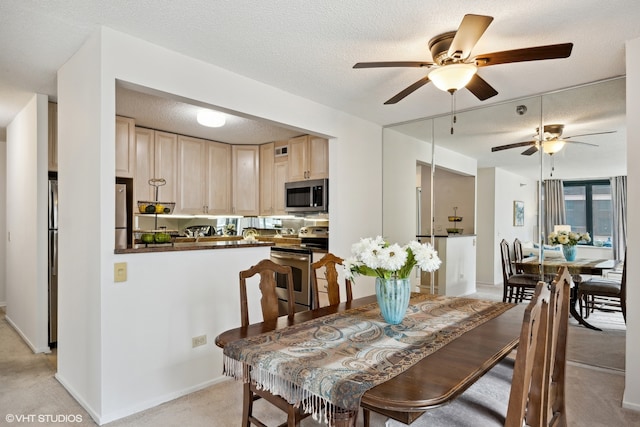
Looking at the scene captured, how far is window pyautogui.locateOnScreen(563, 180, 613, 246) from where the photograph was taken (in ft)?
10.2

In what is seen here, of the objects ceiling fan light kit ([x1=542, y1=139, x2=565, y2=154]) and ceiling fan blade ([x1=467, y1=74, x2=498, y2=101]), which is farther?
Result: ceiling fan light kit ([x1=542, y1=139, x2=565, y2=154])

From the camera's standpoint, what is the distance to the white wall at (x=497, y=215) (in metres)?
3.52

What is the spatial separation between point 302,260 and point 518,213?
2.35 m

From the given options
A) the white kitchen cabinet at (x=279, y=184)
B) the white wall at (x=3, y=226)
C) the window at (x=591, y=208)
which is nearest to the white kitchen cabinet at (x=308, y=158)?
the white kitchen cabinet at (x=279, y=184)

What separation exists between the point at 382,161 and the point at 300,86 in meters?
1.70

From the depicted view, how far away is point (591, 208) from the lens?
3.21 metres

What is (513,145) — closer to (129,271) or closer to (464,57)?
(464,57)

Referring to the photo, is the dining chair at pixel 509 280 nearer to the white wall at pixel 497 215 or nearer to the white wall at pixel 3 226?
→ the white wall at pixel 497 215

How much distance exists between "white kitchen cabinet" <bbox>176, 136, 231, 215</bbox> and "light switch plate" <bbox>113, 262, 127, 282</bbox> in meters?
2.47

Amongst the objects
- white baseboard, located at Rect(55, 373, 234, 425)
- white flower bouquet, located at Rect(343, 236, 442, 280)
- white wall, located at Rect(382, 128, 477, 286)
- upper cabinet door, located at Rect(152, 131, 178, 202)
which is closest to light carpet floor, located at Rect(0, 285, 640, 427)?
white baseboard, located at Rect(55, 373, 234, 425)

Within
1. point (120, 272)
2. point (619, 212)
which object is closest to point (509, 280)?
point (619, 212)

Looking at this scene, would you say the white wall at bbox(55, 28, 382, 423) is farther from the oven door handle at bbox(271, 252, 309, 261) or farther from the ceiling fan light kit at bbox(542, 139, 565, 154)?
the ceiling fan light kit at bbox(542, 139, 565, 154)

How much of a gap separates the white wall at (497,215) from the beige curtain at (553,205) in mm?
89

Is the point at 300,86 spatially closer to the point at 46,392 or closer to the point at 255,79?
the point at 255,79
